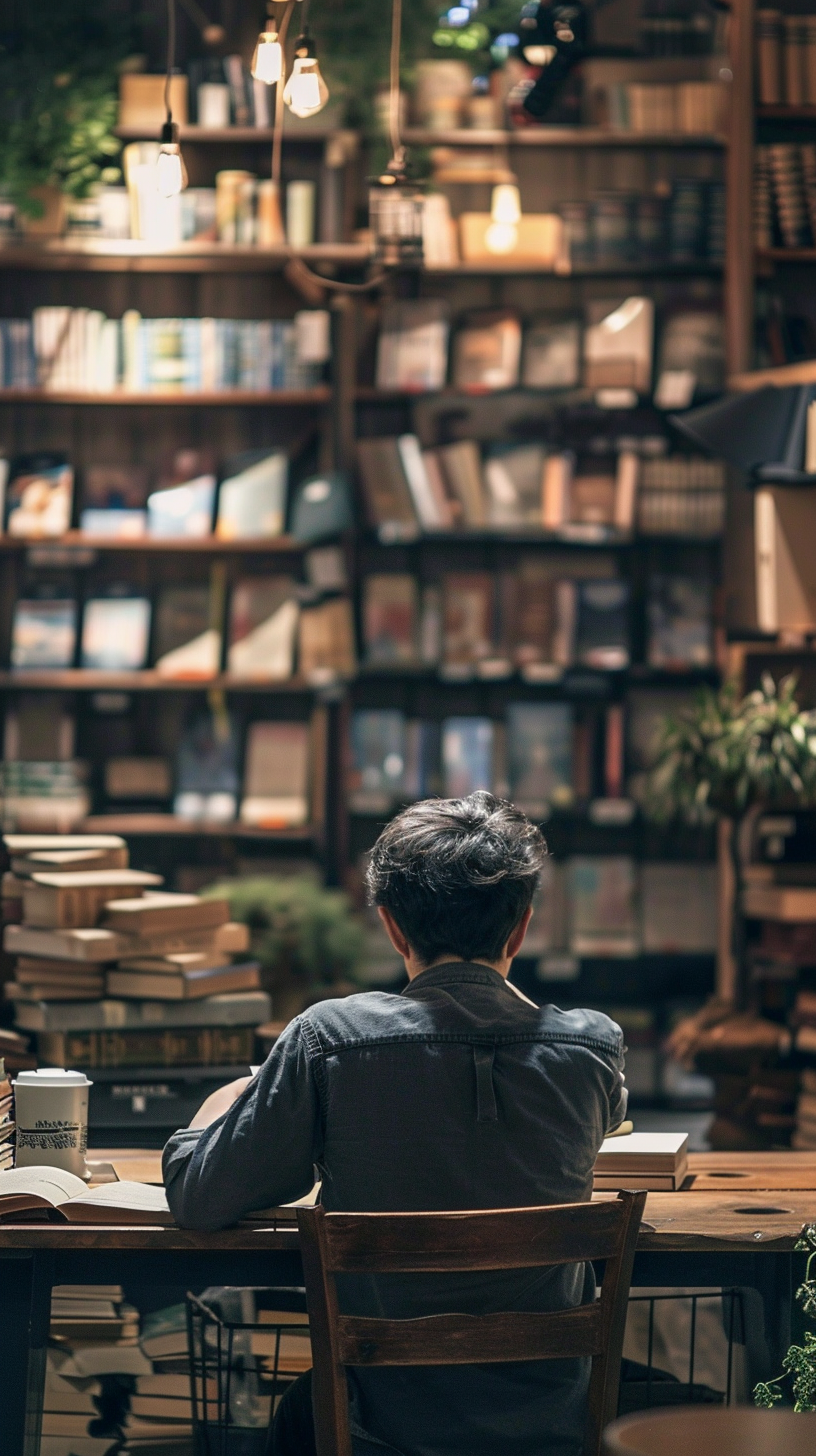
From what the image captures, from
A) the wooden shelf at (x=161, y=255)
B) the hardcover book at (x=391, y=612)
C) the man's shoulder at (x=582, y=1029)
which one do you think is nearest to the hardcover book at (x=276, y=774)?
the hardcover book at (x=391, y=612)

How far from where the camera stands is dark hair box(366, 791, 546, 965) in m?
1.83

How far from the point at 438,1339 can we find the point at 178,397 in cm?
394

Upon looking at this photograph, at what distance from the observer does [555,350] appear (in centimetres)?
526

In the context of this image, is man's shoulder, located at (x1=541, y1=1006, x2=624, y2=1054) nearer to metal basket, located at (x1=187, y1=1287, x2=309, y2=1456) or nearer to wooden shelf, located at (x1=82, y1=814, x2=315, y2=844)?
metal basket, located at (x1=187, y1=1287, x2=309, y2=1456)

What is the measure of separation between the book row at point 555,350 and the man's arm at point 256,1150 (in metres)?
3.68

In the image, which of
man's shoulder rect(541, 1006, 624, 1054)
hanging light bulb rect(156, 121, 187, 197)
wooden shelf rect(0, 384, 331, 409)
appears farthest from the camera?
wooden shelf rect(0, 384, 331, 409)

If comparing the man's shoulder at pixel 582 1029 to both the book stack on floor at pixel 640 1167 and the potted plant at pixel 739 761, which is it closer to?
the book stack on floor at pixel 640 1167

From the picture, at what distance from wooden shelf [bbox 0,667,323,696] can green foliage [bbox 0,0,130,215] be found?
1350 mm

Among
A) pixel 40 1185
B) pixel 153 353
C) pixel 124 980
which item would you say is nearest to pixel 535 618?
pixel 153 353

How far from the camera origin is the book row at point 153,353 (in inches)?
202

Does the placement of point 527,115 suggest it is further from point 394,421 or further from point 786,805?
point 786,805

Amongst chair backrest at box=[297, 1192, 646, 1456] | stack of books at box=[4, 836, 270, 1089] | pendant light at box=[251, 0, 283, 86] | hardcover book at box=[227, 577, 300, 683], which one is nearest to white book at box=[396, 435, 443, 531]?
hardcover book at box=[227, 577, 300, 683]

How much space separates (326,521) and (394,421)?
20.2 inches

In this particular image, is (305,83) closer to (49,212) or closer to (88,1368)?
(88,1368)
